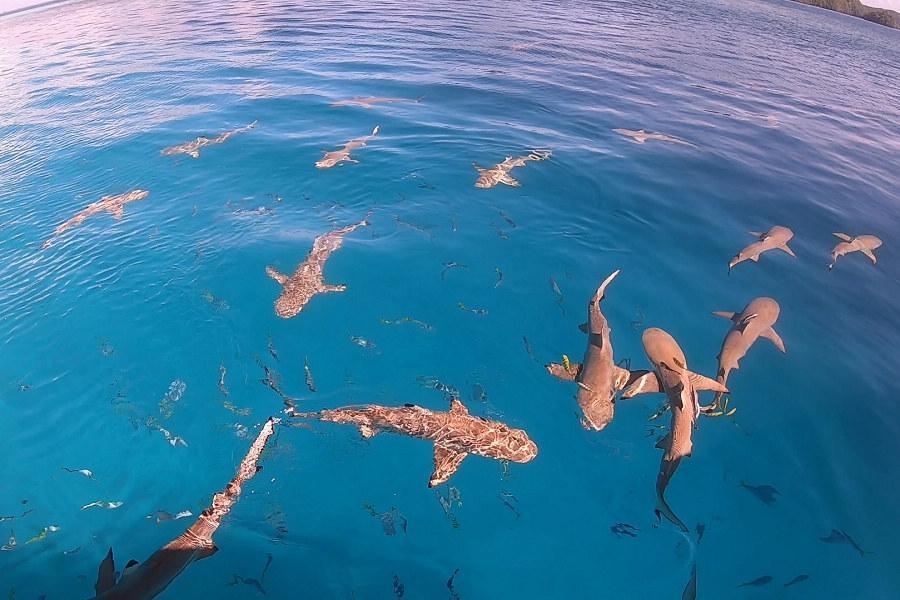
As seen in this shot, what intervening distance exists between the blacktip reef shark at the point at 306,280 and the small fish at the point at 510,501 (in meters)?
5.60

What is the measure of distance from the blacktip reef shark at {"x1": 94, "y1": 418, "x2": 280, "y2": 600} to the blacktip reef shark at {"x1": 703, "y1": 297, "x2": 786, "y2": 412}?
25.8 feet

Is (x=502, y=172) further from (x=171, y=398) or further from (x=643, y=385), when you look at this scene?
(x=171, y=398)

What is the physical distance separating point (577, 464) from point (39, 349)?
10.6 metres

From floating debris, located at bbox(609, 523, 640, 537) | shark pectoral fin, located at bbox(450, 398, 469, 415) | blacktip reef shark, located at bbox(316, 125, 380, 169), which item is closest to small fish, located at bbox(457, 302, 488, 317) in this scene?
shark pectoral fin, located at bbox(450, 398, 469, 415)

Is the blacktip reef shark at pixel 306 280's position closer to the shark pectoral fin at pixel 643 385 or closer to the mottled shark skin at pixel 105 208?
the mottled shark skin at pixel 105 208

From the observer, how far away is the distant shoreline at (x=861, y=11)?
5350 cm

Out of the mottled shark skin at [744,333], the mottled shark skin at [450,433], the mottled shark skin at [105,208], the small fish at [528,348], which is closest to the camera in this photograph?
the mottled shark skin at [450,433]

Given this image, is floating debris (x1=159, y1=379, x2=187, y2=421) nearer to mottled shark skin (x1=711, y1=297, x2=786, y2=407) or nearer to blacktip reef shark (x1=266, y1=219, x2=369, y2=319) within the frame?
blacktip reef shark (x1=266, y1=219, x2=369, y2=319)

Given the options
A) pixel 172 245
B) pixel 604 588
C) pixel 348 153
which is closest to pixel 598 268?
pixel 604 588

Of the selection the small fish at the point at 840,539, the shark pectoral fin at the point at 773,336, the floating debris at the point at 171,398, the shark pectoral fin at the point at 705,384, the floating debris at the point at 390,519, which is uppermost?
the shark pectoral fin at the point at 773,336

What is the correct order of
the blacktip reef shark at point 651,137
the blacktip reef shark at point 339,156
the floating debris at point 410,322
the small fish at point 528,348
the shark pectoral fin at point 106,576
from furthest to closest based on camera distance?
the blacktip reef shark at point 651,137
the blacktip reef shark at point 339,156
the floating debris at point 410,322
the small fish at point 528,348
the shark pectoral fin at point 106,576

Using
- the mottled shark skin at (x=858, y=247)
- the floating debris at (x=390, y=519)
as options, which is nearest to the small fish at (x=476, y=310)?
the floating debris at (x=390, y=519)

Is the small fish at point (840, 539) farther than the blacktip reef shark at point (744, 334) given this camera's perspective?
No

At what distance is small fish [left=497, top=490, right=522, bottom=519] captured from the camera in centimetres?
775
